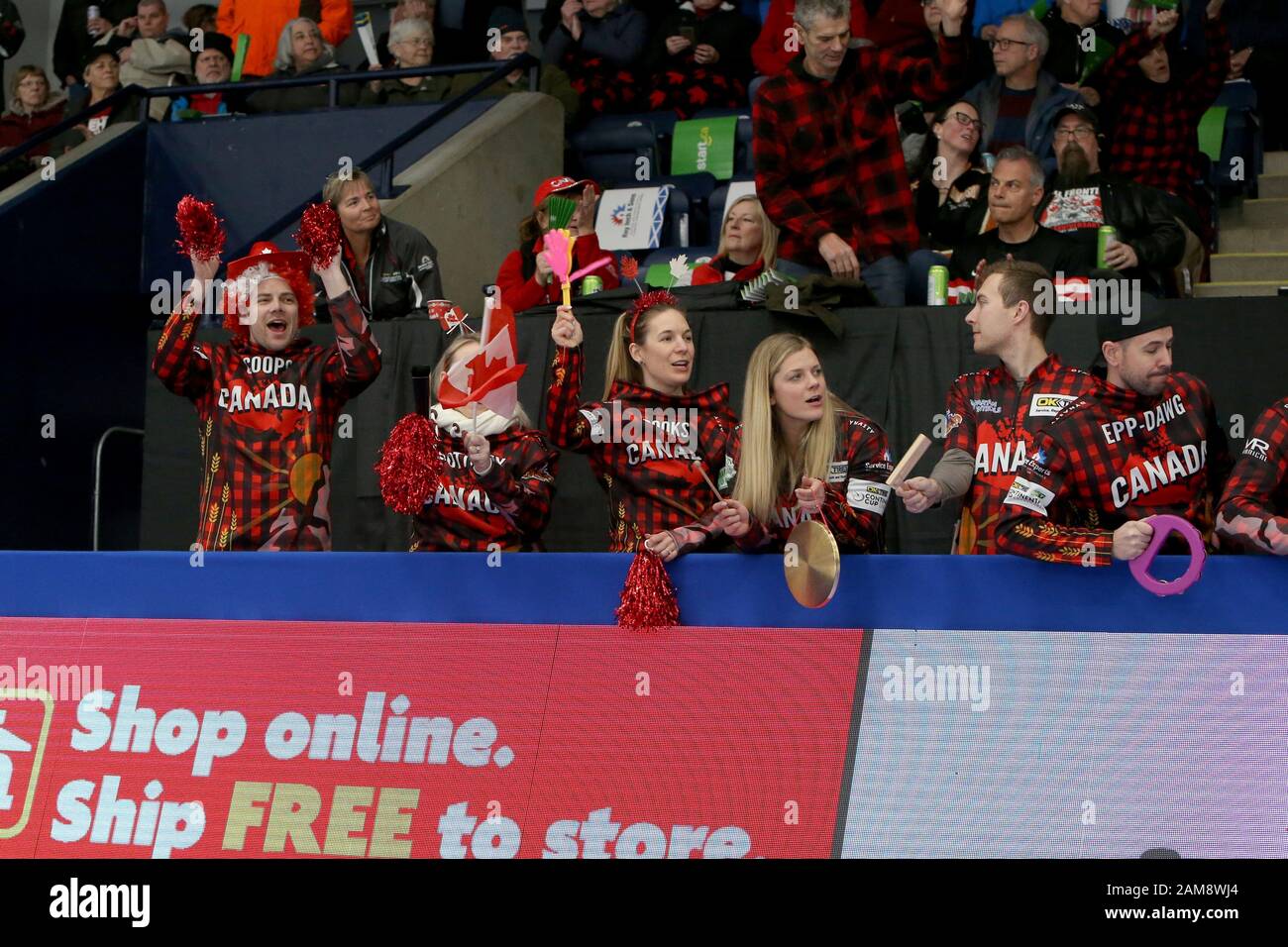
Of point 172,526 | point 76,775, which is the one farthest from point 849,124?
point 76,775

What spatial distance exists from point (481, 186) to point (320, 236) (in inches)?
178

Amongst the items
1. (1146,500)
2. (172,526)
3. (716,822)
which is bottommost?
(172,526)

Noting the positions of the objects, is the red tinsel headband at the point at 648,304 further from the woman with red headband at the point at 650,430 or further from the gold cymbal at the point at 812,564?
the gold cymbal at the point at 812,564

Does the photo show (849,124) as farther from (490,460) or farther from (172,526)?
(172,526)

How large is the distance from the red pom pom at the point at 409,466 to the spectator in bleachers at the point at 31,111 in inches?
326

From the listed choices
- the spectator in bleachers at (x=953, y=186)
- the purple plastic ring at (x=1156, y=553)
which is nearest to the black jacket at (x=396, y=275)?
the spectator in bleachers at (x=953, y=186)

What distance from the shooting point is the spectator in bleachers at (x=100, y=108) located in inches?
431

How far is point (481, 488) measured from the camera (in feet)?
18.5

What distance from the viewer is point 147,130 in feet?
35.6

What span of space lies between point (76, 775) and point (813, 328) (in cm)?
359

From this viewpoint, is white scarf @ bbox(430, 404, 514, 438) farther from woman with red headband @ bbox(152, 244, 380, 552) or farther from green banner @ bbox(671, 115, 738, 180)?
green banner @ bbox(671, 115, 738, 180)

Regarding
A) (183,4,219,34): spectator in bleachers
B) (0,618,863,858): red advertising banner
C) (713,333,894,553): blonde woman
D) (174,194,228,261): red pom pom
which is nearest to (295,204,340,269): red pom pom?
(174,194,228,261): red pom pom

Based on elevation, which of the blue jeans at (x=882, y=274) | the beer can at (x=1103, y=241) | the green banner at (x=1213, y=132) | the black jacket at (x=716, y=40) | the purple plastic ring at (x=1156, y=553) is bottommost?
the purple plastic ring at (x=1156, y=553)

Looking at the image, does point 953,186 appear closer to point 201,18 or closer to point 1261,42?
point 1261,42
